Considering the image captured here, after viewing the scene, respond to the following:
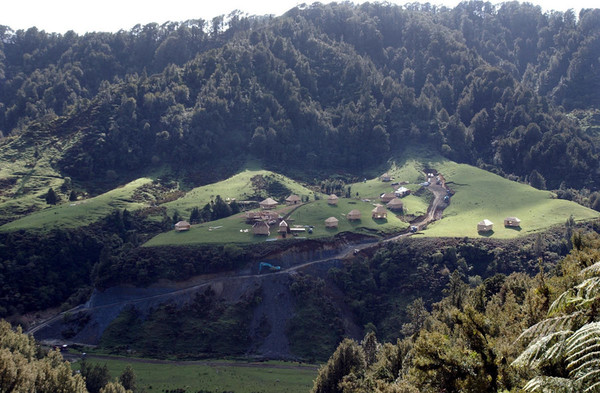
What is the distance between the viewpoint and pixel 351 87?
199500 millimetres

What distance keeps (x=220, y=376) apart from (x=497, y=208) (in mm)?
74963

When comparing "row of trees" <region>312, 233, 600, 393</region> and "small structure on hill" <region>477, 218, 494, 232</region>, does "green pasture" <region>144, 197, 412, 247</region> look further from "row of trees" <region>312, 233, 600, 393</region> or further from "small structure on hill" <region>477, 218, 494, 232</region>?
"row of trees" <region>312, 233, 600, 393</region>

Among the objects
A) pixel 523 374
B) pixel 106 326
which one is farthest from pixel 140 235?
pixel 523 374

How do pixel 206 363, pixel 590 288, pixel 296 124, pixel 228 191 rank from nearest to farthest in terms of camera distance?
pixel 590 288 < pixel 206 363 < pixel 228 191 < pixel 296 124

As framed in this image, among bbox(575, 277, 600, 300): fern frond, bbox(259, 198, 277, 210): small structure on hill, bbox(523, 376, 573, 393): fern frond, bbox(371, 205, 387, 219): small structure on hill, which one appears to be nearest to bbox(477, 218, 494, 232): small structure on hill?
bbox(371, 205, 387, 219): small structure on hill

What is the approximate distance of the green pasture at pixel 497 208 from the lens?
369ft

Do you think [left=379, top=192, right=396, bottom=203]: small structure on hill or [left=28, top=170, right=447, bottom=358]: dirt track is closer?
[left=28, top=170, right=447, bottom=358]: dirt track

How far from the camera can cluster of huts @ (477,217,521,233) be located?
110562 millimetres

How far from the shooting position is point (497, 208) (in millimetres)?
124312

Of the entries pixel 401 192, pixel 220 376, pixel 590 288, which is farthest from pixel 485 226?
pixel 590 288

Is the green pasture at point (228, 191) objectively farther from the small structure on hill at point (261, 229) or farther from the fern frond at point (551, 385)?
the fern frond at point (551, 385)

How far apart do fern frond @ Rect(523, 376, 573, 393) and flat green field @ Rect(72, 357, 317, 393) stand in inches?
2338

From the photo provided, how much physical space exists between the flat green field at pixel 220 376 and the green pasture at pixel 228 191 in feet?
174

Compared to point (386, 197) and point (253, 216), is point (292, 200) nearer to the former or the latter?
point (253, 216)
